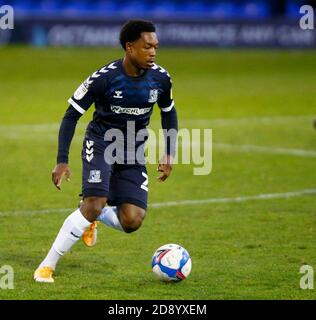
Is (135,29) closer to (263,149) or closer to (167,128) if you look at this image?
(167,128)

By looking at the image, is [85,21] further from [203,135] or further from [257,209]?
[257,209]

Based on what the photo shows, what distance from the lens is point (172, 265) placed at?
838cm

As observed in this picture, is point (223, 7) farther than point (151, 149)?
Yes

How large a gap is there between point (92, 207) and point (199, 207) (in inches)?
143

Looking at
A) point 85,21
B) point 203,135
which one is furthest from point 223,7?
point 203,135

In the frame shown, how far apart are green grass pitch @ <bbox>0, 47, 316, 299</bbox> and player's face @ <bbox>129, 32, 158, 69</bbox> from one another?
1886 mm

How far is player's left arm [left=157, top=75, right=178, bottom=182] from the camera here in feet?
29.7

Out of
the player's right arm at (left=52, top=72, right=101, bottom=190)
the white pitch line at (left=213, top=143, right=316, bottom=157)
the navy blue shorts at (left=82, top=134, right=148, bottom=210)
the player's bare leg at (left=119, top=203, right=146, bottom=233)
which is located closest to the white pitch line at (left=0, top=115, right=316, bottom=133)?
the white pitch line at (left=213, top=143, right=316, bottom=157)

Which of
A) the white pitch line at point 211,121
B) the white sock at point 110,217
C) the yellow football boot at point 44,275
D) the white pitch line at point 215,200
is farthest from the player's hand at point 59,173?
the white pitch line at point 211,121

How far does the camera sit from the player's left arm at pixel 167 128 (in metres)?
9.06

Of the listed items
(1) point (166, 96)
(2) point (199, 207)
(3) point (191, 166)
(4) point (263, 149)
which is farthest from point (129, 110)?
(4) point (263, 149)

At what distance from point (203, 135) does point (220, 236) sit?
7838 millimetres

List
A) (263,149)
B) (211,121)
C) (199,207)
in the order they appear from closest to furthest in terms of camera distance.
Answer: (199,207) < (263,149) < (211,121)
